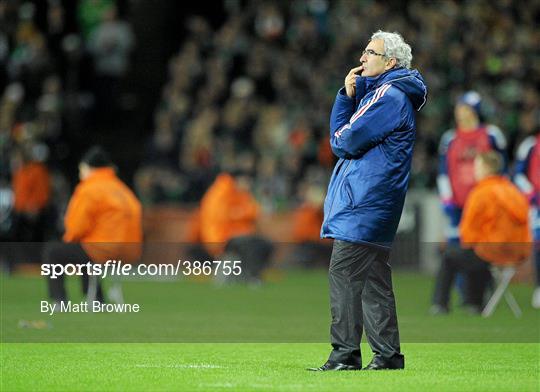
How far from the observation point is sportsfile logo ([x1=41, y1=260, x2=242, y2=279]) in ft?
55.9

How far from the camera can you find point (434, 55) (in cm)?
2828

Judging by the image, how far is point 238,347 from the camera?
1253 cm

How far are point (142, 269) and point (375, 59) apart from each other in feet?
47.3

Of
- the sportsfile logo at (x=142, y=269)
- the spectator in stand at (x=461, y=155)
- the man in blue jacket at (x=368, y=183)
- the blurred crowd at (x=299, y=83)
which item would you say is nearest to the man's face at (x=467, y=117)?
the spectator in stand at (x=461, y=155)

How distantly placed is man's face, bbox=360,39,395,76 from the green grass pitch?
87.0 inches

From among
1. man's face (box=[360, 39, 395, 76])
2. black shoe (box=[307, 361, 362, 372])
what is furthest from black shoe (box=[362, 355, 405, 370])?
man's face (box=[360, 39, 395, 76])

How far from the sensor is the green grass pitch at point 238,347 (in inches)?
→ 379

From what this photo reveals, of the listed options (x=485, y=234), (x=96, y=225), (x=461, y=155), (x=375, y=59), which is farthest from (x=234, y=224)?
(x=375, y=59)

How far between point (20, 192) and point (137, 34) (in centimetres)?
495

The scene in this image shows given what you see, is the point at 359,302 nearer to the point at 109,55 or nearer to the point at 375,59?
the point at 375,59

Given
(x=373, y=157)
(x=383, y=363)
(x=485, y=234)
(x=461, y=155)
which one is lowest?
(x=485, y=234)

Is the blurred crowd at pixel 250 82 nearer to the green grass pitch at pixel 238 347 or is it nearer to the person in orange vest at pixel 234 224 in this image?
the person in orange vest at pixel 234 224

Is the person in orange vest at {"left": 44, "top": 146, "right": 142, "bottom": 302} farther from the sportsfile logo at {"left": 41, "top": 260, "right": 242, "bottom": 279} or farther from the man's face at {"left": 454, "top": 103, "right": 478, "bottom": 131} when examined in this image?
the man's face at {"left": 454, "top": 103, "right": 478, "bottom": 131}

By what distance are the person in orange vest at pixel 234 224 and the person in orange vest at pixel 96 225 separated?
678cm
